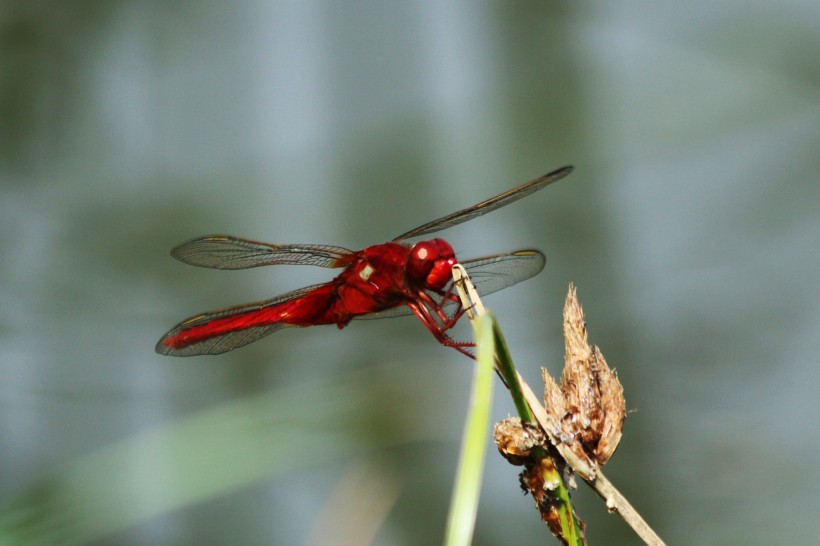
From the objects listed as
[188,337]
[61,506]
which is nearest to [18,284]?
[188,337]

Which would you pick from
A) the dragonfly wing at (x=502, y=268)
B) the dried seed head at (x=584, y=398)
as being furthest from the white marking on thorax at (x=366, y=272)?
the dried seed head at (x=584, y=398)

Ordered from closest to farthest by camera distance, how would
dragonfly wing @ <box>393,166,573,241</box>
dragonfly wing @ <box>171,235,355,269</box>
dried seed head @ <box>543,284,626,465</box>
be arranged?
dried seed head @ <box>543,284,626,465</box> → dragonfly wing @ <box>393,166,573,241</box> → dragonfly wing @ <box>171,235,355,269</box>

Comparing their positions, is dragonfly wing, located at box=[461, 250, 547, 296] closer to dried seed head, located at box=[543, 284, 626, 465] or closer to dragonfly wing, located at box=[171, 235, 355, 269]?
dragonfly wing, located at box=[171, 235, 355, 269]

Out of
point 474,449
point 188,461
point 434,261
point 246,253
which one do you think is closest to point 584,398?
point 474,449

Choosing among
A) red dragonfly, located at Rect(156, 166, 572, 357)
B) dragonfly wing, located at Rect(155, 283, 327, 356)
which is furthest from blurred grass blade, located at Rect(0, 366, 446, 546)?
dragonfly wing, located at Rect(155, 283, 327, 356)

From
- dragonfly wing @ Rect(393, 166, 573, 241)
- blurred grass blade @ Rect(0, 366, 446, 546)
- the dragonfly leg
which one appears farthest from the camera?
dragonfly wing @ Rect(393, 166, 573, 241)

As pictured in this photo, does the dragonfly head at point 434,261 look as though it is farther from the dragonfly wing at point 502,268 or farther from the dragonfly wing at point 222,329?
the dragonfly wing at point 222,329

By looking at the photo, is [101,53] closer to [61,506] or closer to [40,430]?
[40,430]
